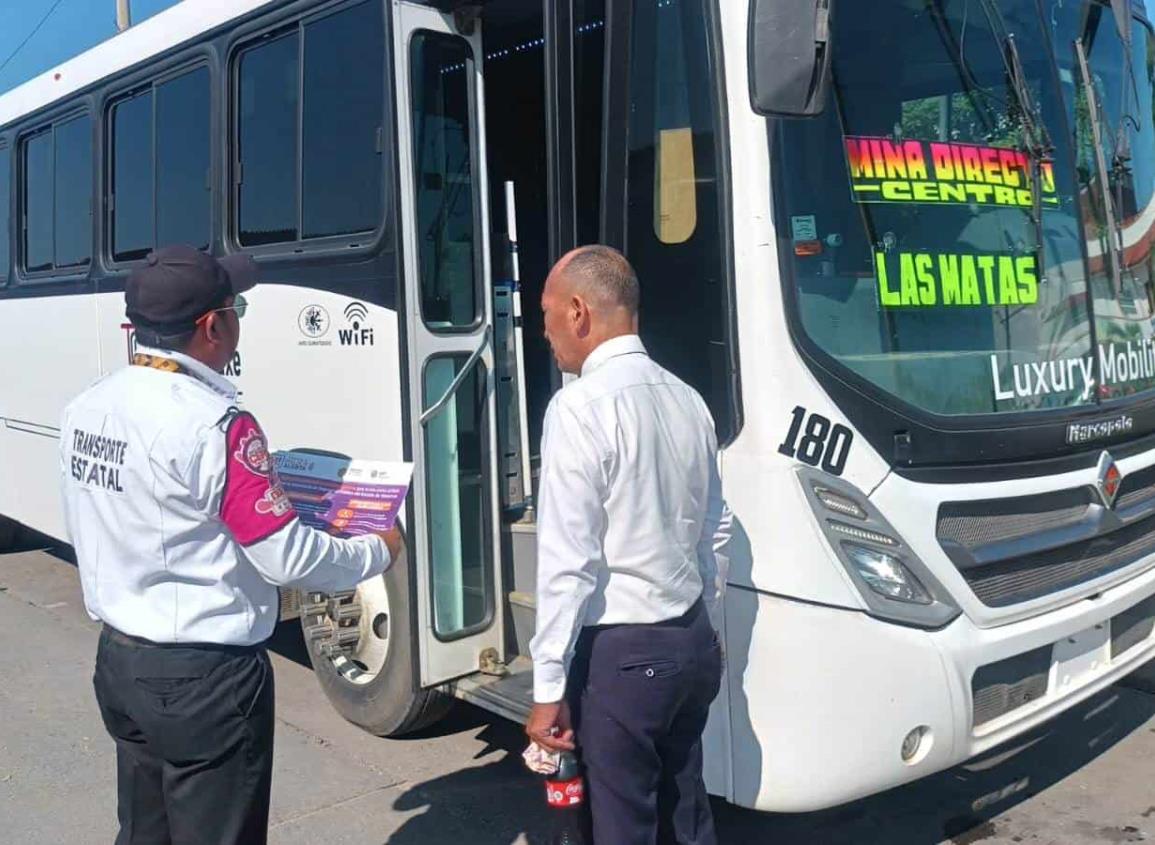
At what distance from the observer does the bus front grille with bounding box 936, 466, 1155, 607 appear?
128 inches

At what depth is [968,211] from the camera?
3.45m

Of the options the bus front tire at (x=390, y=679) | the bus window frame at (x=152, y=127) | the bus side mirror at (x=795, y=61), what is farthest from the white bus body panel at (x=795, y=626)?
the bus window frame at (x=152, y=127)

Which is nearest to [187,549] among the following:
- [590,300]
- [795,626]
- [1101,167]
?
[590,300]

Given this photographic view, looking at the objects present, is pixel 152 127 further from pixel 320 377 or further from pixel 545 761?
pixel 545 761

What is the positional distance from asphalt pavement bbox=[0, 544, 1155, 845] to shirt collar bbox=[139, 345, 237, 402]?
2004 mm

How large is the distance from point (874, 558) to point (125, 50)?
4532 millimetres

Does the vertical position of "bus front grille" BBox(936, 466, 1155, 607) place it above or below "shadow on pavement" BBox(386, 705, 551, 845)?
above

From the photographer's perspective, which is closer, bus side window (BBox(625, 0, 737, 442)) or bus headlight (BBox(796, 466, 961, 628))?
bus headlight (BBox(796, 466, 961, 628))

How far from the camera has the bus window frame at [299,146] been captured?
13.0 feet

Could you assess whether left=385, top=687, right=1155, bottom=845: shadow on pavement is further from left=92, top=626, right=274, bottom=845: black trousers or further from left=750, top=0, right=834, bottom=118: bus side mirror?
left=750, top=0, right=834, bottom=118: bus side mirror

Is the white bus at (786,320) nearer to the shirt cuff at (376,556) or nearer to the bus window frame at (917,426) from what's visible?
the bus window frame at (917,426)

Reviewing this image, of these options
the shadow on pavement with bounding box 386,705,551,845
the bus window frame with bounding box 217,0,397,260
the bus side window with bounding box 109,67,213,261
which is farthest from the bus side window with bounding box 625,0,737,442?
the bus side window with bounding box 109,67,213,261

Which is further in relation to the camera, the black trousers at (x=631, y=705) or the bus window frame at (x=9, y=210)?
the bus window frame at (x=9, y=210)

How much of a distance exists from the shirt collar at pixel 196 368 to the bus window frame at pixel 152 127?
207 centimetres
